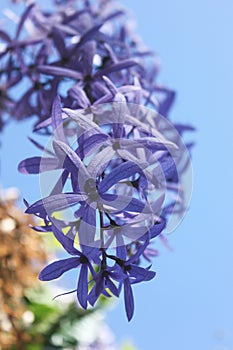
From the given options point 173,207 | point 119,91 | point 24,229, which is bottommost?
point 24,229

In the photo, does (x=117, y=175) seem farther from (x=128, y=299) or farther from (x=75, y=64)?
(x=75, y=64)

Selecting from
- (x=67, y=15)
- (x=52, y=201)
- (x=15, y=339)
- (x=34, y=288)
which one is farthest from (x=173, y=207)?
(x=34, y=288)

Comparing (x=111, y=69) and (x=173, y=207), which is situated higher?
(x=111, y=69)

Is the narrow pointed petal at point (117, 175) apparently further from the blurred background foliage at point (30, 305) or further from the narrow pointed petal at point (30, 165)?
the blurred background foliage at point (30, 305)

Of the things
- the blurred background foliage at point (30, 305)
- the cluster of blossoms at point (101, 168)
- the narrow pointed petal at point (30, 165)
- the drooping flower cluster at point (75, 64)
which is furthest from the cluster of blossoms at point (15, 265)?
the narrow pointed petal at point (30, 165)

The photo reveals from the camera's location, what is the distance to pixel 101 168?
0.39 m

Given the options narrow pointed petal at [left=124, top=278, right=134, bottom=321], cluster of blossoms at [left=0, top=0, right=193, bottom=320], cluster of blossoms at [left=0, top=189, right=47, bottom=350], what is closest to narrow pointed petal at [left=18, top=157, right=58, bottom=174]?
cluster of blossoms at [left=0, top=0, right=193, bottom=320]

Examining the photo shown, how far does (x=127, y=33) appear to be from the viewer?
0.87 metres

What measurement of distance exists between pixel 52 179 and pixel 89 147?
0.04 metres

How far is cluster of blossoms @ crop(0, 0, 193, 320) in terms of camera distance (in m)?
0.39

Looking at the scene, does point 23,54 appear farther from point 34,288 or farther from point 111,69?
point 34,288

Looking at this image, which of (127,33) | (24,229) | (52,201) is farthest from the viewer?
(24,229)

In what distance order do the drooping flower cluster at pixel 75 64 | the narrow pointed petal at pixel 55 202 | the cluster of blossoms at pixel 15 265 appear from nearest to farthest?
the narrow pointed petal at pixel 55 202, the drooping flower cluster at pixel 75 64, the cluster of blossoms at pixel 15 265

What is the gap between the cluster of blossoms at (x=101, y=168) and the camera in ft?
1.28
